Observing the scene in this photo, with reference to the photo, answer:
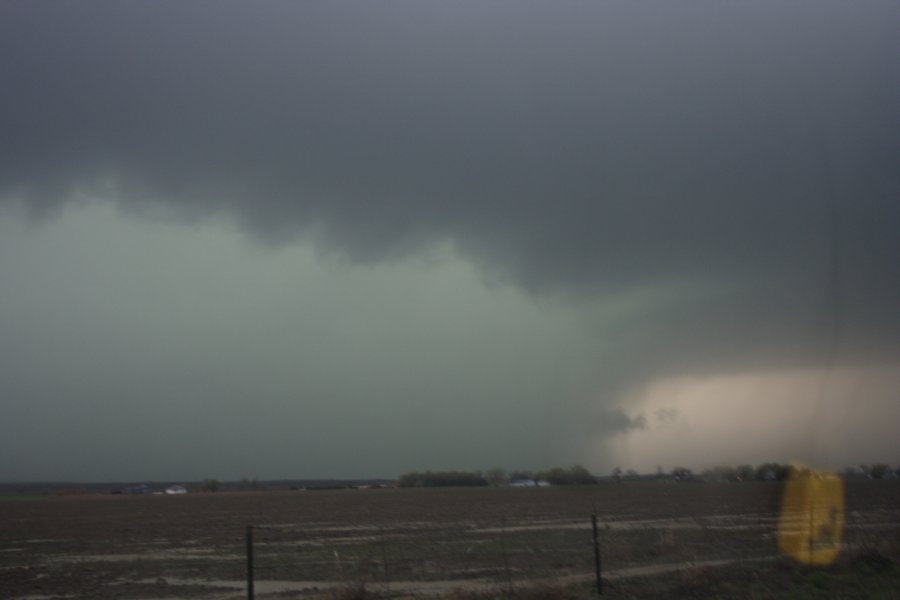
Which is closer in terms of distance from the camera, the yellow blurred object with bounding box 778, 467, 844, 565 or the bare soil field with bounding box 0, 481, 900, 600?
the bare soil field with bounding box 0, 481, 900, 600

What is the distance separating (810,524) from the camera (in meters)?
23.5

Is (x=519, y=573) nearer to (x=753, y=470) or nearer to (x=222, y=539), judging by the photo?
(x=222, y=539)

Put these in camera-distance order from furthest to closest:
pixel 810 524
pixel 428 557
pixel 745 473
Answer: pixel 745 473 → pixel 428 557 → pixel 810 524

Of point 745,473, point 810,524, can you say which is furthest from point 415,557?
point 745,473

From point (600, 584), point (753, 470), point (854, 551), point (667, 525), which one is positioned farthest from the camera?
point (753, 470)

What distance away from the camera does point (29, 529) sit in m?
57.1

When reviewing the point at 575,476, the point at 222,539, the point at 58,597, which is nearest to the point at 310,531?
the point at 222,539

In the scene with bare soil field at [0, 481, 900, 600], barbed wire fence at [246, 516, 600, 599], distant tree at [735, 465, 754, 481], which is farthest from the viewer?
distant tree at [735, 465, 754, 481]

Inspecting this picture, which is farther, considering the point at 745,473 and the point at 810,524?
the point at 745,473

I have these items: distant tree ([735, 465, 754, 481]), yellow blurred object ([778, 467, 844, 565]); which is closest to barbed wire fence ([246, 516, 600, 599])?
yellow blurred object ([778, 467, 844, 565])

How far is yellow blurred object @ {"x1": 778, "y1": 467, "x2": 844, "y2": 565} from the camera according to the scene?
23.5m

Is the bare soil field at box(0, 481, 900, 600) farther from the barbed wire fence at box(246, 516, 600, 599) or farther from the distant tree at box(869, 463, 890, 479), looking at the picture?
the distant tree at box(869, 463, 890, 479)

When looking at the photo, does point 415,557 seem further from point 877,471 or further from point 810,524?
point 877,471

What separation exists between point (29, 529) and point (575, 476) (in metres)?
131
